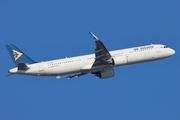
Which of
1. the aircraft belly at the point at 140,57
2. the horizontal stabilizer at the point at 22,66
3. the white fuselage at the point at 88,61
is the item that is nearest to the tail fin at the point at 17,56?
the white fuselage at the point at 88,61

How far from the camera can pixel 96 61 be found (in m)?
59.9

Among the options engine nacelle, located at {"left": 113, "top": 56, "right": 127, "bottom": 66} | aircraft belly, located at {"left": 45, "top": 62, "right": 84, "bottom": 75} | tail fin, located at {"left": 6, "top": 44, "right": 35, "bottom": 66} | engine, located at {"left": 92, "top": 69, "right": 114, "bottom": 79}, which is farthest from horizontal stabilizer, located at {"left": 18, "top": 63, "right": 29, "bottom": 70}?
engine nacelle, located at {"left": 113, "top": 56, "right": 127, "bottom": 66}

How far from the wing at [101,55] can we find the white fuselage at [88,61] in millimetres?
1075

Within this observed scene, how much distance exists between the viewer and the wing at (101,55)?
187 feet

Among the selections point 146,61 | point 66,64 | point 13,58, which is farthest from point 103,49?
point 13,58

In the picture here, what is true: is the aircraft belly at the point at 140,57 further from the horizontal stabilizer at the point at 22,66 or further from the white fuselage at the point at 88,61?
the horizontal stabilizer at the point at 22,66

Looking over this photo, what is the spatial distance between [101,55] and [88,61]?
10.7ft

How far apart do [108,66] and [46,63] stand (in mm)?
10423

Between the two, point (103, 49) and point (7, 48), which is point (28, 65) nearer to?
point (7, 48)

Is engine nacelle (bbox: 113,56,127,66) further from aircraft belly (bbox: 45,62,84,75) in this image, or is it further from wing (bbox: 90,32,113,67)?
aircraft belly (bbox: 45,62,84,75)

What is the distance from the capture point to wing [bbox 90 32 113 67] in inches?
2244

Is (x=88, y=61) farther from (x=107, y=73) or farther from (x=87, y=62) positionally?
(x=107, y=73)

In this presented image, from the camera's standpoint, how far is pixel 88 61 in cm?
6128

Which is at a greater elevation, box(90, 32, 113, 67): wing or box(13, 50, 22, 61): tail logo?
box(13, 50, 22, 61): tail logo
